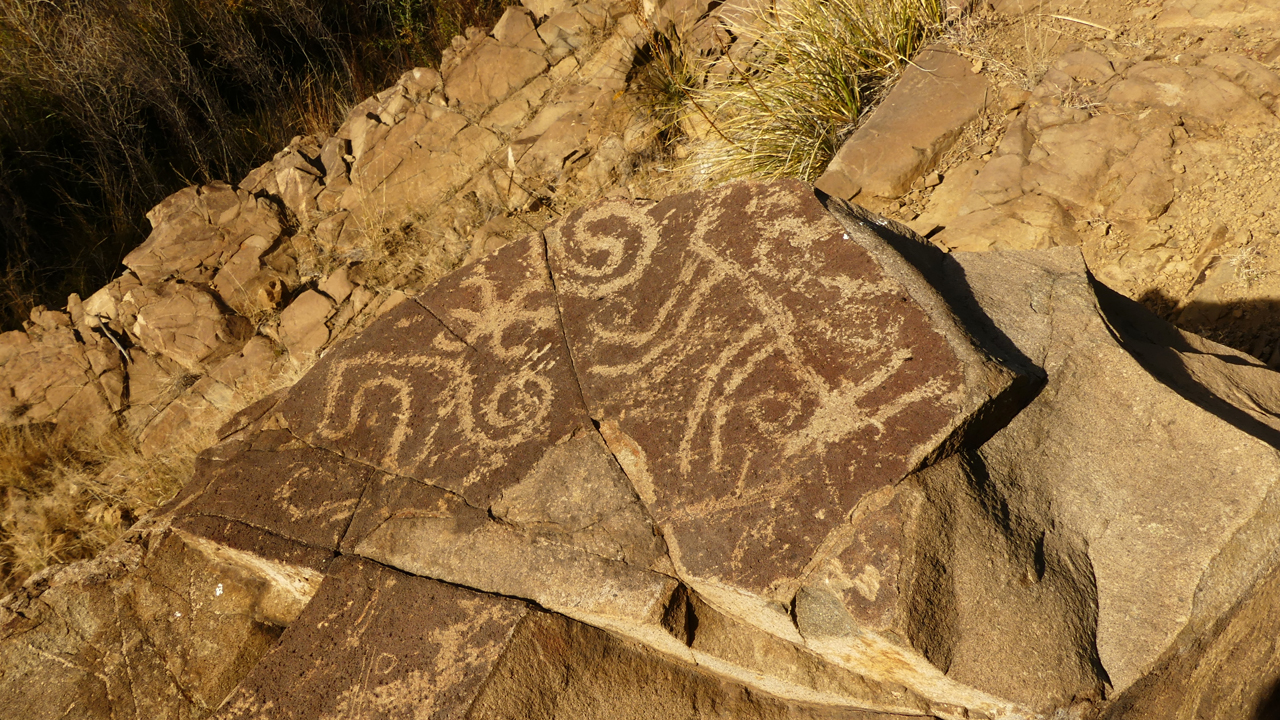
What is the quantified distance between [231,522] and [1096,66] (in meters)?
→ 3.56

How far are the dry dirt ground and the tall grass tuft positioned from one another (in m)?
0.34

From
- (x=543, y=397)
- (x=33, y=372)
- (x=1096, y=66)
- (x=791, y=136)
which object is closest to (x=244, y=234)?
(x=33, y=372)

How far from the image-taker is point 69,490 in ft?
12.9

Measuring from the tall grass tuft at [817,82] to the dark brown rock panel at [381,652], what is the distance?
2.70m

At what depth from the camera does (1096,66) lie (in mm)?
3590

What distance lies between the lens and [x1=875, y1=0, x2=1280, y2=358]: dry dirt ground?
3.00m

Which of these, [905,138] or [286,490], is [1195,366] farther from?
[286,490]

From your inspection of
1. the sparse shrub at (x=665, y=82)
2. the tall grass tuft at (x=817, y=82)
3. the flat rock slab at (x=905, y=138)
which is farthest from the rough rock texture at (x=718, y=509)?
the sparse shrub at (x=665, y=82)

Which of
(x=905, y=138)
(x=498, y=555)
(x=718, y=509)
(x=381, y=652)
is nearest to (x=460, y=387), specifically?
(x=498, y=555)

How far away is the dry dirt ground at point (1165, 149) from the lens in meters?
3.00

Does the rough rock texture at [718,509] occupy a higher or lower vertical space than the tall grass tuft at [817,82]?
higher

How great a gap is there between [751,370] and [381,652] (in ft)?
3.24

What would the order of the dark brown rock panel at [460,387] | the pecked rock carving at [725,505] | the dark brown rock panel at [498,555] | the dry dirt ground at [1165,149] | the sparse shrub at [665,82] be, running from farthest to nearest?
the sparse shrub at [665,82] < the dry dirt ground at [1165,149] < the dark brown rock panel at [460,387] < the dark brown rock panel at [498,555] < the pecked rock carving at [725,505]

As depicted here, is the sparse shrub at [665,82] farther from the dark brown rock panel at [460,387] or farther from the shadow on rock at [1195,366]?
the shadow on rock at [1195,366]
